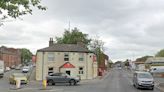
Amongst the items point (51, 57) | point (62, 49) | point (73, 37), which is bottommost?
point (51, 57)

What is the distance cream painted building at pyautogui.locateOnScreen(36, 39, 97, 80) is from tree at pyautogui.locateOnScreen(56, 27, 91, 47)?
49450 millimetres

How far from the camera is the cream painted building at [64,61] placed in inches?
2689

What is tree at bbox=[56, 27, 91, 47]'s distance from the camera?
122250mm

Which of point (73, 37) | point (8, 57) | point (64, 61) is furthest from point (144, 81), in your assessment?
point (8, 57)

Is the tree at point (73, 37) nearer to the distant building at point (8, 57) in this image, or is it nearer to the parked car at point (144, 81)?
the distant building at point (8, 57)

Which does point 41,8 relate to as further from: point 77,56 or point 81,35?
point 81,35

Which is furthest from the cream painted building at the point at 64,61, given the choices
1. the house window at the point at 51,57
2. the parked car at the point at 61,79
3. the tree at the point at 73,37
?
the tree at the point at 73,37

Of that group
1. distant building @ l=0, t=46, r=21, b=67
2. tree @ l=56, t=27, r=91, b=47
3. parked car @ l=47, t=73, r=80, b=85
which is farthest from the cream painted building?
distant building @ l=0, t=46, r=21, b=67

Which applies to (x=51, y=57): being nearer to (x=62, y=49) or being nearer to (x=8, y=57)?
(x=62, y=49)

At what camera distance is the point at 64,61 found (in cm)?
7000

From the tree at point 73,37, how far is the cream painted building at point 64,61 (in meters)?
49.5

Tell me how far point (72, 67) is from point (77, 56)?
3.15 metres

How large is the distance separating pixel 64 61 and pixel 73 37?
177ft

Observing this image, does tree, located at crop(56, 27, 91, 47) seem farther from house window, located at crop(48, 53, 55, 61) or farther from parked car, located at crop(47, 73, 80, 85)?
parked car, located at crop(47, 73, 80, 85)
